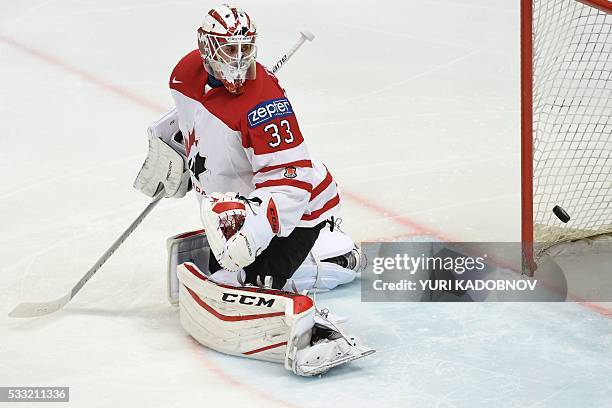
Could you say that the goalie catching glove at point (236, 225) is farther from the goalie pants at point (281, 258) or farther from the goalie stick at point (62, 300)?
the goalie stick at point (62, 300)

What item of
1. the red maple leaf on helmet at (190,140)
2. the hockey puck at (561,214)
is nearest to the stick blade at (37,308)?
the red maple leaf on helmet at (190,140)

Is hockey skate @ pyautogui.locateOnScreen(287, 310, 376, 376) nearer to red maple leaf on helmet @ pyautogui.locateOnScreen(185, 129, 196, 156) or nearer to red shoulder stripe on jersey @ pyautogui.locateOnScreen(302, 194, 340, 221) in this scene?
red shoulder stripe on jersey @ pyautogui.locateOnScreen(302, 194, 340, 221)

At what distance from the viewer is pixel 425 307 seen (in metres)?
3.57

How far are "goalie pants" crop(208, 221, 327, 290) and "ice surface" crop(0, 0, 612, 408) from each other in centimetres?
24

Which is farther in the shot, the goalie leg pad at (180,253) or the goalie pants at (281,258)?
the goalie leg pad at (180,253)

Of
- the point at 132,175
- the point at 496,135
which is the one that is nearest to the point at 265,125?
the point at 132,175

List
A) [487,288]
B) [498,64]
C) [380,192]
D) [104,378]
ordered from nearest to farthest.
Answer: [104,378], [487,288], [380,192], [498,64]

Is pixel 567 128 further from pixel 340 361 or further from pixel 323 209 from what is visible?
pixel 340 361

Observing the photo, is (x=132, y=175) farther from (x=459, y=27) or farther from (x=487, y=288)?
(x=459, y=27)

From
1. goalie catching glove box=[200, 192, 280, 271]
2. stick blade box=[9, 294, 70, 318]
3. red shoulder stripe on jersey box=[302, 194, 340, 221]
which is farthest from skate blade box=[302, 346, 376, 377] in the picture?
stick blade box=[9, 294, 70, 318]

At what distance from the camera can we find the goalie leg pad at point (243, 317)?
312 cm

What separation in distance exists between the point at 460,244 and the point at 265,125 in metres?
1.10

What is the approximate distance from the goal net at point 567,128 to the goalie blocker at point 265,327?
0.85m

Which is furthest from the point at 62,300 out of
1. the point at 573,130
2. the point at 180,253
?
the point at 573,130
